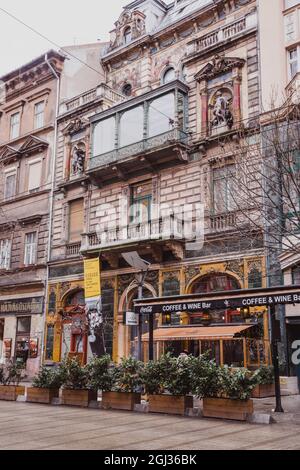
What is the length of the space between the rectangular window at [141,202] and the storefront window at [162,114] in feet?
8.29

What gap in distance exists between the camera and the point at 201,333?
17844 millimetres

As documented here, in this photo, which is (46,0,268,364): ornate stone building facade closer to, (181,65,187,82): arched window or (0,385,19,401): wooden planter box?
(181,65,187,82): arched window

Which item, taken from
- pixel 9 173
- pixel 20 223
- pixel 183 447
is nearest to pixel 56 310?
pixel 20 223

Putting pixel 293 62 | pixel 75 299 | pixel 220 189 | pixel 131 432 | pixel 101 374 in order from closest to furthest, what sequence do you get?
1. pixel 131 432
2. pixel 101 374
3. pixel 293 62
4. pixel 220 189
5. pixel 75 299

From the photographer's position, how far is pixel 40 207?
29.7m

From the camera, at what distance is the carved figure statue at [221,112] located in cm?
2252

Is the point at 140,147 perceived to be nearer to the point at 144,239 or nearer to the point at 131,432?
the point at 144,239

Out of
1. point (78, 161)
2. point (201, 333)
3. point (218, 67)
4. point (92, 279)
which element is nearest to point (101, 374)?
point (201, 333)

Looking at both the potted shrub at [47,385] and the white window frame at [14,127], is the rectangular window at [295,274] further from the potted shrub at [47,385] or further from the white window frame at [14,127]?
the white window frame at [14,127]

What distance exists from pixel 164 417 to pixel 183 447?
408 cm

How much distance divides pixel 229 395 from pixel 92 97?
2075 cm

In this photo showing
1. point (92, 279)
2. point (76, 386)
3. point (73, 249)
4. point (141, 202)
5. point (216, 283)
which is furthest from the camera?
point (73, 249)

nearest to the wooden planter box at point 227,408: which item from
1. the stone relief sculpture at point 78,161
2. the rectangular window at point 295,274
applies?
the rectangular window at point 295,274

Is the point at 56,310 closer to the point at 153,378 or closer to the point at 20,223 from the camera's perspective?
the point at 20,223
